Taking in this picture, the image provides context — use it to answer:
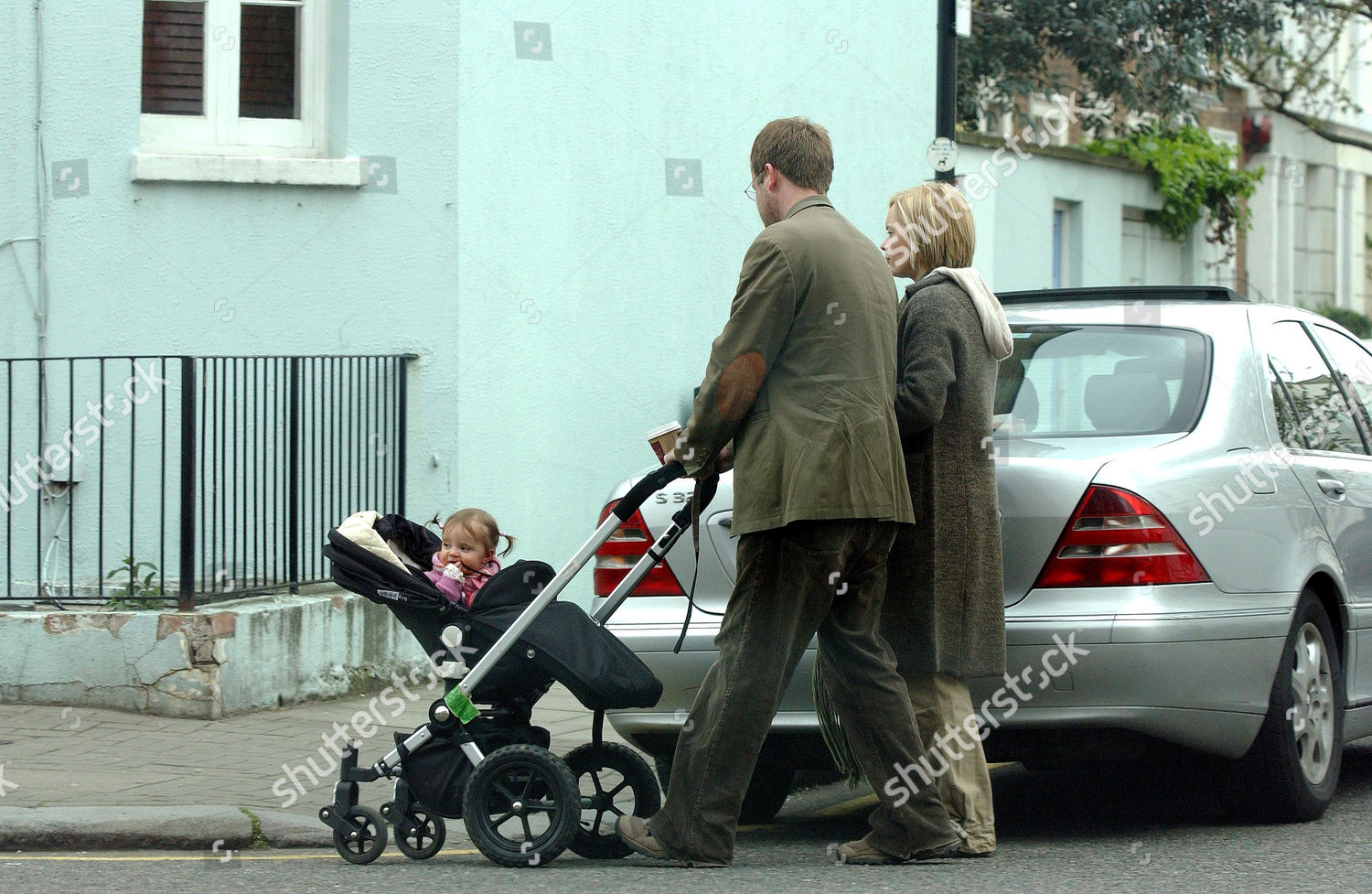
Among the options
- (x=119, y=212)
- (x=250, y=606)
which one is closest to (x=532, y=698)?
(x=250, y=606)

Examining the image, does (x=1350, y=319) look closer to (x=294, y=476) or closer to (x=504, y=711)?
(x=294, y=476)

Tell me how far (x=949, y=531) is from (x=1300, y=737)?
1.45 meters

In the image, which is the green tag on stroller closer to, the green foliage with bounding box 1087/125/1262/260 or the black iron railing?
the black iron railing

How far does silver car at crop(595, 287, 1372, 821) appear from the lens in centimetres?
504

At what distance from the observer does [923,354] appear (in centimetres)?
503

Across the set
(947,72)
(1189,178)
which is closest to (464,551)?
(947,72)

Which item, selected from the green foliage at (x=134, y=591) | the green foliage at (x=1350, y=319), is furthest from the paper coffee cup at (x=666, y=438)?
the green foliage at (x=1350, y=319)

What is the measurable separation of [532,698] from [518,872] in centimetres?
53

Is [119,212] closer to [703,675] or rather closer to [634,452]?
[634,452]

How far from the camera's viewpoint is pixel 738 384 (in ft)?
15.7

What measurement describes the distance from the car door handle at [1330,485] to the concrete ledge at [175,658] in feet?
15.5

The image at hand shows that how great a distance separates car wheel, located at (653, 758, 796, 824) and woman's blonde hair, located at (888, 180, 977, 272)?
179 cm

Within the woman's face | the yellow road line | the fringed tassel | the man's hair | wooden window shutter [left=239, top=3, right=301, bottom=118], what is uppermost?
wooden window shutter [left=239, top=3, right=301, bottom=118]

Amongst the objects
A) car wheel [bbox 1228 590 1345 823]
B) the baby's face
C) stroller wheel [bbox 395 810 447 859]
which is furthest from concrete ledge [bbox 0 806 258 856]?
car wheel [bbox 1228 590 1345 823]
